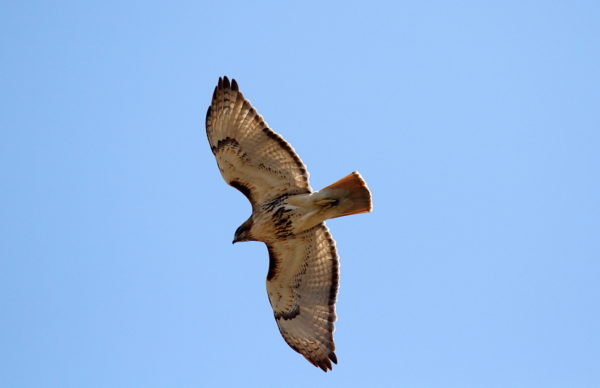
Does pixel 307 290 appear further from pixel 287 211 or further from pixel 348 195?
pixel 348 195

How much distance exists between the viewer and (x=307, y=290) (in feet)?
37.0

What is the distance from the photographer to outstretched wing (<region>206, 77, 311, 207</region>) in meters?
10.3

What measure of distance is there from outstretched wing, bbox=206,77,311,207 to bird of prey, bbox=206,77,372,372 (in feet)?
A: 0.04

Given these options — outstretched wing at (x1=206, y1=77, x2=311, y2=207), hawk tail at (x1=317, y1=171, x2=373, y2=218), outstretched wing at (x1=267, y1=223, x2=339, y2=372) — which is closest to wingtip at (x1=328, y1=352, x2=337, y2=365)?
outstretched wing at (x1=267, y1=223, x2=339, y2=372)

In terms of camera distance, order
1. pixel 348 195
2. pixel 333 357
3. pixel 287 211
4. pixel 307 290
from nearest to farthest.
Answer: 1. pixel 348 195
2. pixel 287 211
3. pixel 333 357
4. pixel 307 290

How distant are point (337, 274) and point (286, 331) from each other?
110 cm

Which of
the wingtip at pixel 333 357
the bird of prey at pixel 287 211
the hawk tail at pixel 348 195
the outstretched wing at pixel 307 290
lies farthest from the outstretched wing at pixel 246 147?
the wingtip at pixel 333 357

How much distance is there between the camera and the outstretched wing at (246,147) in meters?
10.3

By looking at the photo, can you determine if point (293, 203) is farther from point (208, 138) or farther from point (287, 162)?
point (208, 138)

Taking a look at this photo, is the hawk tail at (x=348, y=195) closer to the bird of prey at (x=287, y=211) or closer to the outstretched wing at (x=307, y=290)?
the bird of prey at (x=287, y=211)

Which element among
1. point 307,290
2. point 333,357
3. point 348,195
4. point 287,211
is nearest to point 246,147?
point 287,211

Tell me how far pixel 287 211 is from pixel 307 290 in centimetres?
142

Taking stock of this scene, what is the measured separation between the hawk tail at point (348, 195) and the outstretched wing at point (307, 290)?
0.77m

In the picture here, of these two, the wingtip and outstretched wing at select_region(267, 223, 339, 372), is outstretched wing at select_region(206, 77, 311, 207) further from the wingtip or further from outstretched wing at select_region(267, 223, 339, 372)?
the wingtip
